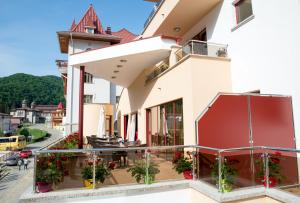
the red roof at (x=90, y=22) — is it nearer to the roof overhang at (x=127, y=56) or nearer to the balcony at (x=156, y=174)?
the roof overhang at (x=127, y=56)

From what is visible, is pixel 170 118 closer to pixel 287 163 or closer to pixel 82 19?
pixel 287 163

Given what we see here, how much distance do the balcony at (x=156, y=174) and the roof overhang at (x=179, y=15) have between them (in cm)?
784

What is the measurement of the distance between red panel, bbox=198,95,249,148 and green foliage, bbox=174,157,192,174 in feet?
2.77

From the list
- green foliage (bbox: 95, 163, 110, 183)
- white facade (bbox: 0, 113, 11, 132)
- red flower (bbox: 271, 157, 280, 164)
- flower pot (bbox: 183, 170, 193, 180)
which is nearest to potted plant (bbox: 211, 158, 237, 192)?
red flower (bbox: 271, 157, 280, 164)

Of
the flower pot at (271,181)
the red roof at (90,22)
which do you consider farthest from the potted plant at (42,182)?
the red roof at (90,22)

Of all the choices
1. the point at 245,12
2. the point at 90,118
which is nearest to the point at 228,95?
the point at 245,12

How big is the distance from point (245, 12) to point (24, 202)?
1012cm

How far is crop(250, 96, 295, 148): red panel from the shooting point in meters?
7.57

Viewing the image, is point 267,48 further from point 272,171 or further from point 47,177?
point 47,177

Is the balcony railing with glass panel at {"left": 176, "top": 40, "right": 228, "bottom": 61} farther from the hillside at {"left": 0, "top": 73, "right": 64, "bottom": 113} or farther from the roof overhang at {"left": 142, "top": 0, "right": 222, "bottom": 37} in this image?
the hillside at {"left": 0, "top": 73, "right": 64, "bottom": 113}

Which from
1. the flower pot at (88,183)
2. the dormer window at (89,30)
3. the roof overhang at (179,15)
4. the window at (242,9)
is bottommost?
the flower pot at (88,183)

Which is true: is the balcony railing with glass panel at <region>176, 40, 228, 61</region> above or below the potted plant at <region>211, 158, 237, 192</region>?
above

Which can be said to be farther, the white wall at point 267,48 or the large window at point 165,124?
the large window at point 165,124

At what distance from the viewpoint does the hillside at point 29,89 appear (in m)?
122
